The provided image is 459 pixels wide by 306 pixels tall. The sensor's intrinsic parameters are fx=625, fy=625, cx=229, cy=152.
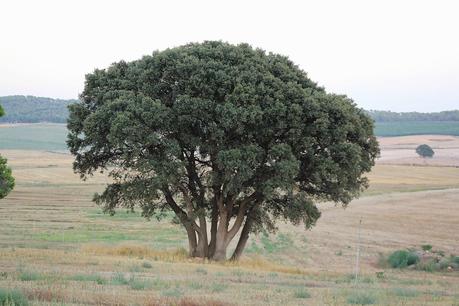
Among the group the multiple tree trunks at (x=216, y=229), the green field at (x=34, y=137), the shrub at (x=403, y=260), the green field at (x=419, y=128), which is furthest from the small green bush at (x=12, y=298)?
the green field at (x=419, y=128)

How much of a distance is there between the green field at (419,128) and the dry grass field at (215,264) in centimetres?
7079

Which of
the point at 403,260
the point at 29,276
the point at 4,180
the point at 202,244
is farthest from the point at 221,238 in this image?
the point at 29,276

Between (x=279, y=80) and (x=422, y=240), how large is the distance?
22.4 meters

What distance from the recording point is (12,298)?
1131 cm

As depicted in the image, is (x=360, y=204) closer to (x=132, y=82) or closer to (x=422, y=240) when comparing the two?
(x=422, y=240)

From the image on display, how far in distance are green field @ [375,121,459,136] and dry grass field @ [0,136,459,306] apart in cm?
7079

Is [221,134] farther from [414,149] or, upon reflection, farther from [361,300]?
[414,149]

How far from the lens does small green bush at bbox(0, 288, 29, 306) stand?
11008mm

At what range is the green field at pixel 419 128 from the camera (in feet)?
578

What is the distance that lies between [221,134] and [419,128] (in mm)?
168203

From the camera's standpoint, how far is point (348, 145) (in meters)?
27.5

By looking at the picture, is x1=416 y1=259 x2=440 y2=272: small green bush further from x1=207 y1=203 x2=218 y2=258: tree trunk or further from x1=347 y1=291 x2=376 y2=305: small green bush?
x1=347 y1=291 x2=376 y2=305: small green bush

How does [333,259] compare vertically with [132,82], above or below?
below

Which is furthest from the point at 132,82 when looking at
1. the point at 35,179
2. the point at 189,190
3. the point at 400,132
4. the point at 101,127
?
the point at 400,132
